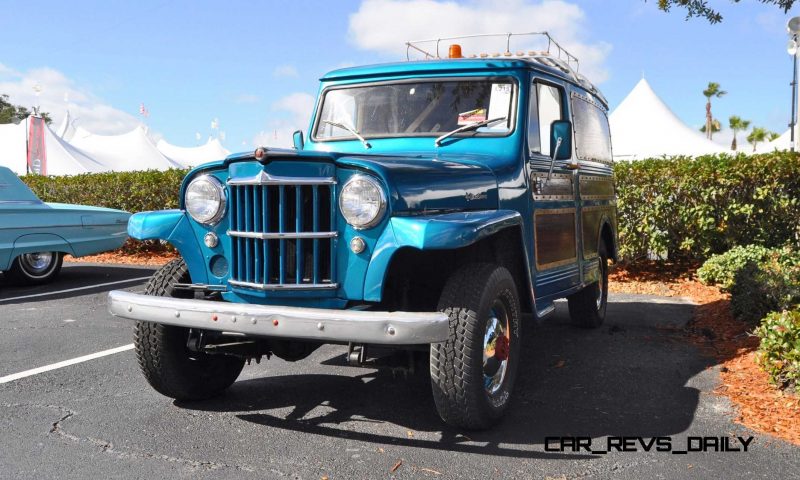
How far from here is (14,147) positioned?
24.8 m

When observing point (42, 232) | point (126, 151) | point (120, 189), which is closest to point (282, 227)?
point (42, 232)

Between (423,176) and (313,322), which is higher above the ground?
(423,176)

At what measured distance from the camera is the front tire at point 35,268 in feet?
30.0

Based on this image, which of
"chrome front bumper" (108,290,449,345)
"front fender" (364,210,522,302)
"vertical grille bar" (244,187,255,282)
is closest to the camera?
"chrome front bumper" (108,290,449,345)

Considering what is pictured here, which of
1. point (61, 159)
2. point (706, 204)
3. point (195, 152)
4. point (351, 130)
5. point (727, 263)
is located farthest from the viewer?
point (195, 152)

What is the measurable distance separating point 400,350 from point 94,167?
24.4m

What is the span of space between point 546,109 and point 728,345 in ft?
8.05

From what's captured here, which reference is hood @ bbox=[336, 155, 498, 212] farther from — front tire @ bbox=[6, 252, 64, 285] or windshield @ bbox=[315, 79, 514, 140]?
front tire @ bbox=[6, 252, 64, 285]

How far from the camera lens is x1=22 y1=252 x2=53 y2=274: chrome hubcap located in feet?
30.5

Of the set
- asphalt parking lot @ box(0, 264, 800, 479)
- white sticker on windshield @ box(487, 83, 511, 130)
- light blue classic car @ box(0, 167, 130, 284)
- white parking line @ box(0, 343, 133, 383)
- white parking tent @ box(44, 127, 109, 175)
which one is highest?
white parking tent @ box(44, 127, 109, 175)

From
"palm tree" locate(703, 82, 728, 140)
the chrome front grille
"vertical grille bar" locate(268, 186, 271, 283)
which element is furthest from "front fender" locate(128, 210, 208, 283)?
"palm tree" locate(703, 82, 728, 140)

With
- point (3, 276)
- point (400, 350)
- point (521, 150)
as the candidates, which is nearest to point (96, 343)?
point (400, 350)

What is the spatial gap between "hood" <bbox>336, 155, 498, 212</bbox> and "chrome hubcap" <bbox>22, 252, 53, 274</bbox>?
283 inches

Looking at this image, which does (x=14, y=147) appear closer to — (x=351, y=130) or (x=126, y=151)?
(x=126, y=151)
